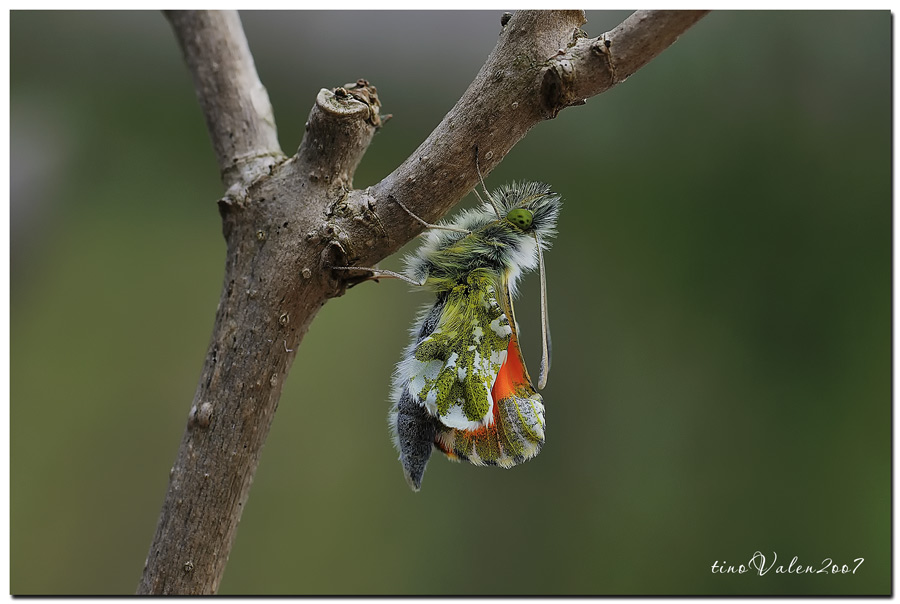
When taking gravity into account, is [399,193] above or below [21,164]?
below

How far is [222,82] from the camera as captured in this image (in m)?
1.06

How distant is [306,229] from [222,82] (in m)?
0.33

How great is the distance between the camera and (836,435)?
6.91 ft

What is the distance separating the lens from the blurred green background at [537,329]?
2.03 meters

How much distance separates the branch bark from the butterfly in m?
0.06

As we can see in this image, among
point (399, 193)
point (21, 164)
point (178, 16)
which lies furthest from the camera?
point (21, 164)

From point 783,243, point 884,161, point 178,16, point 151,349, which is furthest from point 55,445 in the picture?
point 884,161

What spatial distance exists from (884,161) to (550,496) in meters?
1.47

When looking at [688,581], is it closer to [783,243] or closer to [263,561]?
[783,243]

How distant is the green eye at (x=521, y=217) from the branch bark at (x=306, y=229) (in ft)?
0.64

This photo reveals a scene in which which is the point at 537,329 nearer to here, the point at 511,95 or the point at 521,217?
the point at 521,217
